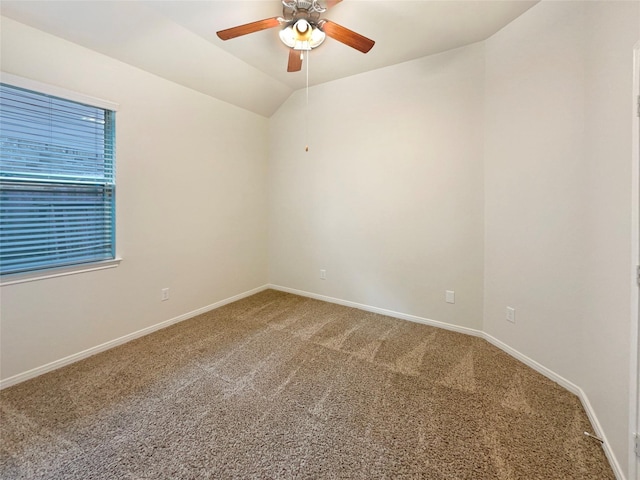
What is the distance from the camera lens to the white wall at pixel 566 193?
1.39m

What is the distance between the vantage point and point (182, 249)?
2969mm

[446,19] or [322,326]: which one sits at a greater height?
[446,19]

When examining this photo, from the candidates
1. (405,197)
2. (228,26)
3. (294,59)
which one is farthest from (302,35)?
(405,197)

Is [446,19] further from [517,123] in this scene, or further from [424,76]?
[517,123]

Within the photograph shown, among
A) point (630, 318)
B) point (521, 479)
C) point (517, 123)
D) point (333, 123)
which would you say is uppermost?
point (333, 123)

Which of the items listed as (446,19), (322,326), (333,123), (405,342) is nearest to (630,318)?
(405,342)

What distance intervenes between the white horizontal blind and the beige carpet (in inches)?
38.1

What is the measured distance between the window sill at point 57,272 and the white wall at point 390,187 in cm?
214

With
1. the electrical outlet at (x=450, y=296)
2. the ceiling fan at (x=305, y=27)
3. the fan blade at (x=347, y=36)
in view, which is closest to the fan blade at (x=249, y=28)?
the ceiling fan at (x=305, y=27)

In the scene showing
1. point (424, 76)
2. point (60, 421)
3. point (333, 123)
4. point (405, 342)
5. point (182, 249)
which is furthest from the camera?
point (333, 123)

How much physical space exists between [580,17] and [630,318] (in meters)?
1.99

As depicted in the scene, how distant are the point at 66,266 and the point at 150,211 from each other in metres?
0.80

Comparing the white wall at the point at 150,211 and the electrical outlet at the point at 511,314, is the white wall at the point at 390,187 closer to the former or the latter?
the electrical outlet at the point at 511,314

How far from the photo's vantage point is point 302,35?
1979 mm
